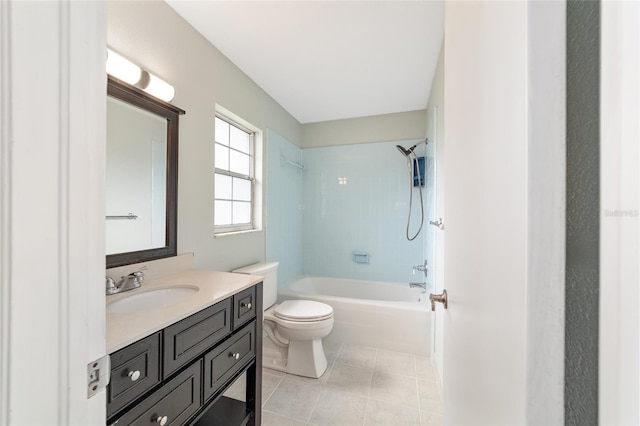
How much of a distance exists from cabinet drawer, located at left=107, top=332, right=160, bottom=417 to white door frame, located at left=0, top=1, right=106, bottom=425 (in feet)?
1.03

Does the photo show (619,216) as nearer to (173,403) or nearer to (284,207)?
(173,403)

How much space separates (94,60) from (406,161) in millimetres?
2948

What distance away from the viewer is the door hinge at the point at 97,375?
47 cm

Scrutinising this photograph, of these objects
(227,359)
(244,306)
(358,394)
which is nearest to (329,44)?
(244,306)

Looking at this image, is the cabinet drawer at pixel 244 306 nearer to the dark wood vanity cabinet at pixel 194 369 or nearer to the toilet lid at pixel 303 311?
the dark wood vanity cabinet at pixel 194 369

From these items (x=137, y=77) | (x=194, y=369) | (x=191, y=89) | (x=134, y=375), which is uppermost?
(x=191, y=89)

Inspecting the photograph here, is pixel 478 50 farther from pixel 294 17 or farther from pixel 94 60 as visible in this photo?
pixel 294 17

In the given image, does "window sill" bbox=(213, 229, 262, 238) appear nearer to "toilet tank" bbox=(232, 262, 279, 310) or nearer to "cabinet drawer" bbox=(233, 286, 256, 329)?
"toilet tank" bbox=(232, 262, 279, 310)

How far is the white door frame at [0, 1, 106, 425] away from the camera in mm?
353

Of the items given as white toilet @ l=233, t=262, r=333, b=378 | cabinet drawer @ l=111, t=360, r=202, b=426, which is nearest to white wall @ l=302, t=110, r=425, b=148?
white toilet @ l=233, t=262, r=333, b=378

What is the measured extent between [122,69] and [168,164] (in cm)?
49

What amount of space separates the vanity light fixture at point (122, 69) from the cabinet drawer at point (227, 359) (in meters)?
1.36

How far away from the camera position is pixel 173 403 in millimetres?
912

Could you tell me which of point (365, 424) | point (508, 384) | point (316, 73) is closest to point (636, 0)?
point (508, 384)
